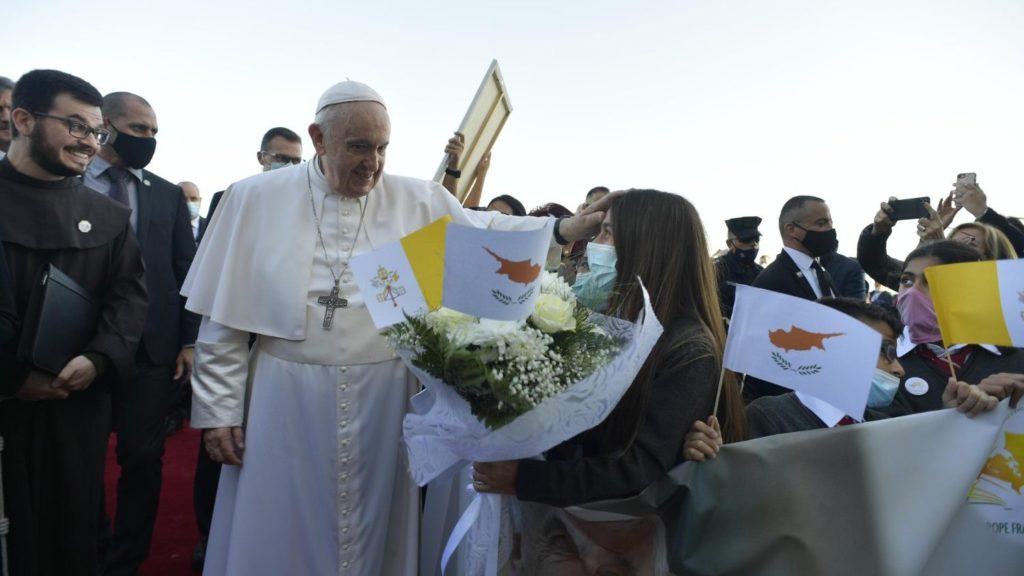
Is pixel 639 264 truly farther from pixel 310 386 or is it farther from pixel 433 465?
pixel 310 386

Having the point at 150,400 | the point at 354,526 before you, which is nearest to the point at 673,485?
the point at 354,526

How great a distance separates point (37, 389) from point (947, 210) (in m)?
5.99

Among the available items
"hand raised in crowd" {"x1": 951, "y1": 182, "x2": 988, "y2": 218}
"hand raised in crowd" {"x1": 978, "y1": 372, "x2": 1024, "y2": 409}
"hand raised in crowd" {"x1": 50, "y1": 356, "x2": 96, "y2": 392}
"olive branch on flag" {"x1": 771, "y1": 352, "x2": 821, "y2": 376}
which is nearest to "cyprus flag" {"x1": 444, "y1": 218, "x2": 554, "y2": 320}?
"olive branch on flag" {"x1": 771, "y1": 352, "x2": 821, "y2": 376}

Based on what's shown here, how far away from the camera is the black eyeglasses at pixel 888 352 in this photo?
2830 mm

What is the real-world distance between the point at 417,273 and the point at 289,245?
1055 millimetres

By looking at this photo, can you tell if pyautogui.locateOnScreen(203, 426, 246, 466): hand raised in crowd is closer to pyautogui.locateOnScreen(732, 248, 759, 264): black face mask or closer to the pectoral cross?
the pectoral cross

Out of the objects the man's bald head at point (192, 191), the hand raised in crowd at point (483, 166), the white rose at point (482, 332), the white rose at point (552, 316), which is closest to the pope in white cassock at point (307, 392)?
the white rose at point (552, 316)

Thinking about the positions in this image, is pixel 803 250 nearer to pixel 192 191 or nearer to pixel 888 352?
pixel 888 352

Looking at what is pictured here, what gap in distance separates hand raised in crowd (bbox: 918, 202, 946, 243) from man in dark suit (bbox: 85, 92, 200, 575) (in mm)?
5053

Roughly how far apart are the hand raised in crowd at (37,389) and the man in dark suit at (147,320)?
2.20 feet

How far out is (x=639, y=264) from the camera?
2.15 m

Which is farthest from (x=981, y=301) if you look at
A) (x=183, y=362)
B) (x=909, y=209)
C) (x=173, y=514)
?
(x=173, y=514)

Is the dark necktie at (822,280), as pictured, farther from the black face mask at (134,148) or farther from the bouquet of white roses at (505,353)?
the black face mask at (134,148)

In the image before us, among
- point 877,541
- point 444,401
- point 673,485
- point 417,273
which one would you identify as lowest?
point 877,541
